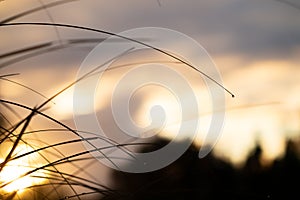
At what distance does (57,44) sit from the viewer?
1.10m

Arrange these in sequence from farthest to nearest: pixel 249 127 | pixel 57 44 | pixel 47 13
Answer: pixel 249 127 → pixel 47 13 → pixel 57 44

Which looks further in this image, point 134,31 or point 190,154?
point 190,154

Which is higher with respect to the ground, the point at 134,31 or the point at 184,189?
the point at 134,31

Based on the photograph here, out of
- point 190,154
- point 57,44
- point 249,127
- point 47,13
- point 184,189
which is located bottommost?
point 184,189

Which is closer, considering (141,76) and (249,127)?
(141,76)

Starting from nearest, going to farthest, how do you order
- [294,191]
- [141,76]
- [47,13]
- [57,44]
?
[57,44] < [47,13] < [141,76] < [294,191]

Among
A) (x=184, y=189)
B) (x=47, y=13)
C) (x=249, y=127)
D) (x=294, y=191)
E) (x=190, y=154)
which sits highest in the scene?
(x=294, y=191)

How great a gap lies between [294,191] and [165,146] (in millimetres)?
10183

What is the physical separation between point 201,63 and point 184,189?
0.91 feet

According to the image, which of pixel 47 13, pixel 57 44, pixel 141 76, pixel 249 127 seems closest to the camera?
pixel 57 44

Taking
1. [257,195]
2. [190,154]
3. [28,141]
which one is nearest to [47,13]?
[28,141]

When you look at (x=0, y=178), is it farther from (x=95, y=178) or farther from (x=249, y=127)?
(x=249, y=127)

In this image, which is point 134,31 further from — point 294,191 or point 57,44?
point 294,191

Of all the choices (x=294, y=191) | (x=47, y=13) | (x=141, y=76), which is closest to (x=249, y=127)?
(x=141, y=76)
